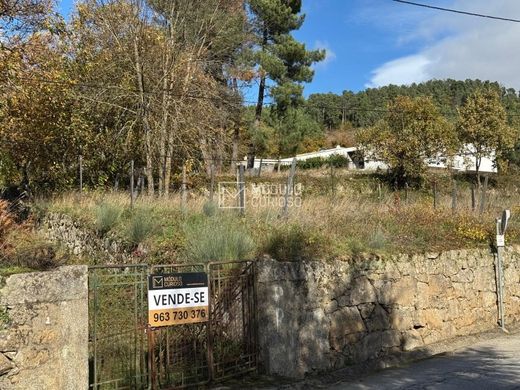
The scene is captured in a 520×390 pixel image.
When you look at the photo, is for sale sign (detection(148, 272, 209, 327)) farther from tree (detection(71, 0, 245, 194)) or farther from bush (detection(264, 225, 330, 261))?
tree (detection(71, 0, 245, 194))

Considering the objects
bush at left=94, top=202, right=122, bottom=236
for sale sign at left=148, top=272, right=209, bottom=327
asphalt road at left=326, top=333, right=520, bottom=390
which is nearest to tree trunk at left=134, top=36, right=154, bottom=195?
bush at left=94, top=202, right=122, bottom=236

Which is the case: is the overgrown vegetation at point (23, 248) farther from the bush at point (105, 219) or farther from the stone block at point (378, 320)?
the stone block at point (378, 320)

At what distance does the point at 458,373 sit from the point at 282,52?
29.5 m

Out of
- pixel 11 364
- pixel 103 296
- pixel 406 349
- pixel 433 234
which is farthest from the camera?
pixel 433 234

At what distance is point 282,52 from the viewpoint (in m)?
35.8

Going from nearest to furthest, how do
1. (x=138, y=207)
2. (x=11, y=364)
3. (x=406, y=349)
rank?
(x=11, y=364) < (x=406, y=349) < (x=138, y=207)

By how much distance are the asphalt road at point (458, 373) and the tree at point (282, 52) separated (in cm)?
2671

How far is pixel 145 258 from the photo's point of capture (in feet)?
37.6

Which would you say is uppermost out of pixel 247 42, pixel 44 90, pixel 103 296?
pixel 247 42

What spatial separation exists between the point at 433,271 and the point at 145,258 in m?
5.98

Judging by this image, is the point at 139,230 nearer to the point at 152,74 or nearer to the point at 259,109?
the point at 152,74

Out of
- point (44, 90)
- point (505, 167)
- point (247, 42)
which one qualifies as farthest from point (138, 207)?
point (505, 167)

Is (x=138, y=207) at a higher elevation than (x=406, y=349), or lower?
higher

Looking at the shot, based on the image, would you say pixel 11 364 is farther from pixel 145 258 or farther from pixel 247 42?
pixel 247 42
